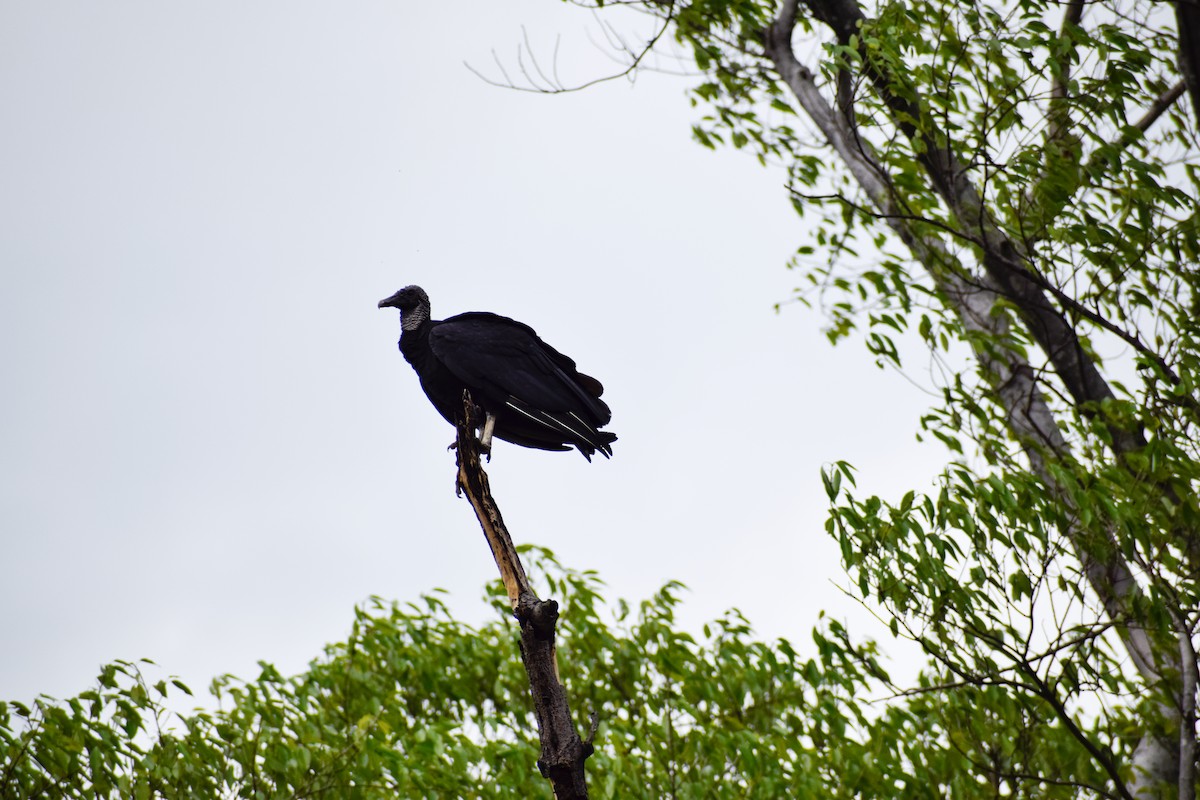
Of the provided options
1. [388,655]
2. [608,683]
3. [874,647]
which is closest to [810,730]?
[874,647]

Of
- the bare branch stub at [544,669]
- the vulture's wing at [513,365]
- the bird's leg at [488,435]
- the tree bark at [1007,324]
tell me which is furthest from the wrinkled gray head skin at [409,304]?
the tree bark at [1007,324]

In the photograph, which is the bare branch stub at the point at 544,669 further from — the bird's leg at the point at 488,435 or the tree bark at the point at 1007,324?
the tree bark at the point at 1007,324

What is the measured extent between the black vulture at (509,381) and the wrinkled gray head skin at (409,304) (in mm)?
89

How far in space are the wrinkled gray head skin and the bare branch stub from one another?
1478mm

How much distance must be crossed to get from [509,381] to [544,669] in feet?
4.40

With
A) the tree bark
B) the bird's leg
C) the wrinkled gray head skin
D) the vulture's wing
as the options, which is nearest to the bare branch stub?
the bird's leg

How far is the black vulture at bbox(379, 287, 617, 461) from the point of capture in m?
4.13

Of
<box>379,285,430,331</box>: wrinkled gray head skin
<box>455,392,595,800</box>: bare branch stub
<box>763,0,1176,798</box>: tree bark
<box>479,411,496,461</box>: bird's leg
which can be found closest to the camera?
<box>455,392,595,800</box>: bare branch stub

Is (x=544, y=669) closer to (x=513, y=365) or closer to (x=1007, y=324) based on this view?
(x=513, y=365)

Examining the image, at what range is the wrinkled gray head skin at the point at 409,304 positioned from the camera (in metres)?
4.69

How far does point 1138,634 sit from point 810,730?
5.15ft

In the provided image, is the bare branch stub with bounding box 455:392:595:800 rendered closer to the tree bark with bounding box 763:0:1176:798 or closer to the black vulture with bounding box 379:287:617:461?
the black vulture with bounding box 379:287:617:461

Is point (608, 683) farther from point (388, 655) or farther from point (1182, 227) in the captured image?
point (1182, 227)

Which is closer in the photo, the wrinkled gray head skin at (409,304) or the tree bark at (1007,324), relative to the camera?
the tree bark at (1007,324)
